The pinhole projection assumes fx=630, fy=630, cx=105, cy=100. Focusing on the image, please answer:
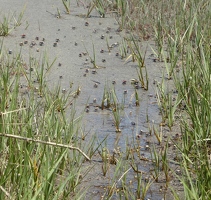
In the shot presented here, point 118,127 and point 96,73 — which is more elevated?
point 96,73

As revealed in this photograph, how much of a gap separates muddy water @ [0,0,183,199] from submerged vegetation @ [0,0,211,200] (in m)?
0.05

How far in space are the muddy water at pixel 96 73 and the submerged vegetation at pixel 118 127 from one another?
48 millimetres

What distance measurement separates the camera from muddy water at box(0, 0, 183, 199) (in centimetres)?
380

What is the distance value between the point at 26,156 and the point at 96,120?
1.85 m

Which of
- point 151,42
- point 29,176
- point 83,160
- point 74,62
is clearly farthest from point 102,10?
point 29,176

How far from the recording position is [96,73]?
17.9 feet

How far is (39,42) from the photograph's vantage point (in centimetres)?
606

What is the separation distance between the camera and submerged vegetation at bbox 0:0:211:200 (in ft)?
8.95

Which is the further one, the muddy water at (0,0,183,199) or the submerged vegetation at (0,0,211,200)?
the muddy water at (0,0,183,199)

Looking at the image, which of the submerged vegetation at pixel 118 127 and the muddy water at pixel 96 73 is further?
the muddy water at pixel 96 73

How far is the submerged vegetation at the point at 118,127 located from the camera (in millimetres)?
2729

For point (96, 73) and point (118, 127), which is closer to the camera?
point (118, 127)

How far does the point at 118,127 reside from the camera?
429 centimetres

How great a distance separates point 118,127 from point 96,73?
124cm
